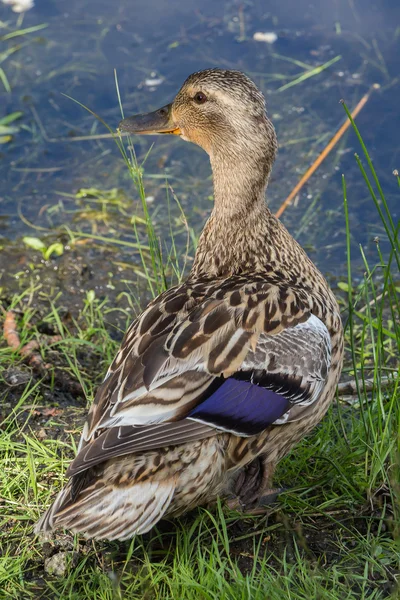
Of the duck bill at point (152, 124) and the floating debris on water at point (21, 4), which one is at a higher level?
the duck bill at point (152, 124)

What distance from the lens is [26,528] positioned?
342cm

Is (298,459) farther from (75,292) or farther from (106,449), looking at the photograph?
(75,292)

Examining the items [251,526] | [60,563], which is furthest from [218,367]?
[60,563]

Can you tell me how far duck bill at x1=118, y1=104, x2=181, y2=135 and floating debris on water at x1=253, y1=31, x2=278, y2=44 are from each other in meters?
3.53

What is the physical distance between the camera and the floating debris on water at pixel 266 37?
7.36 metres

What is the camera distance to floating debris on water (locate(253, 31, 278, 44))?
7359 mm

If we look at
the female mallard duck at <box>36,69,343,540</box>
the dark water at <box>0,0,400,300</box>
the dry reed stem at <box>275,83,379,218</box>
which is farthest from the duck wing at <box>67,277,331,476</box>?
the dark water at <box>0,0,400,300</box>

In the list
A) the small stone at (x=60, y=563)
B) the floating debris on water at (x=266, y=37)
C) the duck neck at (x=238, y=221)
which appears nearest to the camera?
the small stone at (x=60, y=563)

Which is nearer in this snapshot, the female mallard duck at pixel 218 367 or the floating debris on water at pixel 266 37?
the female mallard duck at pixel 218 367

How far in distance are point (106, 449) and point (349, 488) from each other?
120 centimetres

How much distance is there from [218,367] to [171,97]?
3.98 meters

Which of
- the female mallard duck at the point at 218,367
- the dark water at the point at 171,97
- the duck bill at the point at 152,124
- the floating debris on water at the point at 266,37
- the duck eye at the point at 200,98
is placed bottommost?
the dark water at the point at 171,97

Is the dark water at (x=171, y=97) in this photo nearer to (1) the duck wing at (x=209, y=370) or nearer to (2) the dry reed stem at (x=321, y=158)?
(2) the dry reed stem at (x=321, y=158)

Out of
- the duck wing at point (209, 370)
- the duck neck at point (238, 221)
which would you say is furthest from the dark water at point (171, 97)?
the duck wing at point (209, 370)
